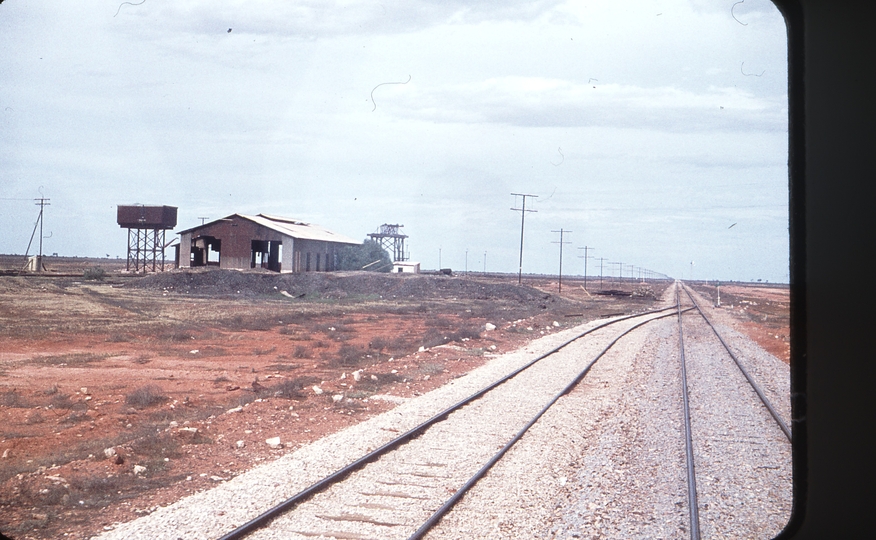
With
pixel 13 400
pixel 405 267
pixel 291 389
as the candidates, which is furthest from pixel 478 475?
pixel 405 267

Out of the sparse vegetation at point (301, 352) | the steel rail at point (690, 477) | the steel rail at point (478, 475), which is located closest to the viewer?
the steel rail at point (478, 475)

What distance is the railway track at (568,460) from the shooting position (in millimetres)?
5836

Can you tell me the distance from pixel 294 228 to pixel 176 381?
Result: 1609 inches

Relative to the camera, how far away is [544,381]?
13.9m

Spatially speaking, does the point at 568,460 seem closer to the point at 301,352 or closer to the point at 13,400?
the point at 13,400

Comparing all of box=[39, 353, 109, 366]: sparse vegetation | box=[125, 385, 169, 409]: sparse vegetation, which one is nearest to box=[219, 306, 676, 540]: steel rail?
box=[125, 385, 169, 409]: sparse vegetation

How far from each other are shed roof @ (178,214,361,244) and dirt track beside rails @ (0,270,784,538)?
1102 cm

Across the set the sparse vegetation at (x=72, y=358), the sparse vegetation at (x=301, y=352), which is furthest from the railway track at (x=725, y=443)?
the sparse vegetation at (x=72, y=358)

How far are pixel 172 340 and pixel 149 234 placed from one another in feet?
108

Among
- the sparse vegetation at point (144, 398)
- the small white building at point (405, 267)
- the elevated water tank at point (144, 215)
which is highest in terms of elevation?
the elevated water tank at point (144, 215)

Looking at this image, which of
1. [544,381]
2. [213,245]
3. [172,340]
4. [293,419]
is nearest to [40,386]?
[293,419]

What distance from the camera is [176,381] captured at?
14.2 metres

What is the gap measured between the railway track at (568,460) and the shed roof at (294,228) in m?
36.9

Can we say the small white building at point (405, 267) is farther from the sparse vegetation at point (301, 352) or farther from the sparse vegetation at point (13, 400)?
the sparse vegetation at point (13, 400)
